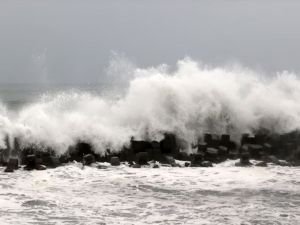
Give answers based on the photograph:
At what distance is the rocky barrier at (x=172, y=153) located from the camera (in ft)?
41.6

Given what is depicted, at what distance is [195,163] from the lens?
43.0 ft

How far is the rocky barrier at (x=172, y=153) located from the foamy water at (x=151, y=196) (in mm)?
525

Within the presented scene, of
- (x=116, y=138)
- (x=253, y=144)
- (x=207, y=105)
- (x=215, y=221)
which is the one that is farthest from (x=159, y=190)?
(x=207, y=105)

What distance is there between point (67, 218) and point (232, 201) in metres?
3.27

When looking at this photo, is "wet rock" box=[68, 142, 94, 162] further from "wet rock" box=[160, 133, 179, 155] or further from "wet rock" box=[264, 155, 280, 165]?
"wet rock" box=[264, 155, 280, 165]

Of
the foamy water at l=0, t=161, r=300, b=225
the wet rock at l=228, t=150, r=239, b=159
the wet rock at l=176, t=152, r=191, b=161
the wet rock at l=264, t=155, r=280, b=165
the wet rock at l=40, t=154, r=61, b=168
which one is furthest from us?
the wet rock at l=228, t=150, r=239, b=159

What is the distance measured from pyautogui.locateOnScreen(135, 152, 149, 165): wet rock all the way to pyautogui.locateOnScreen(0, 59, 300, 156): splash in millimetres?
1045

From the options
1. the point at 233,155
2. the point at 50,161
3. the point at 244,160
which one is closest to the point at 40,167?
the point at 50,161

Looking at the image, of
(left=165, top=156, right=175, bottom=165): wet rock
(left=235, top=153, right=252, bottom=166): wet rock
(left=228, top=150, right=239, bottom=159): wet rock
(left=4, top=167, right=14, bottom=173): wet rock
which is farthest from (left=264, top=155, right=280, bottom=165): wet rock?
(left=4, top=167, right=14, bottom=173): wet rock

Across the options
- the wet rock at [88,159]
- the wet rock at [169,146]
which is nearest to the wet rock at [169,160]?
the wet rock at [169,146]

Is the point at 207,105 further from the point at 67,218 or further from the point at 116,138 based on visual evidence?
the point at 67,218

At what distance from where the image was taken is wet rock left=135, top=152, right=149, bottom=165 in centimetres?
1305

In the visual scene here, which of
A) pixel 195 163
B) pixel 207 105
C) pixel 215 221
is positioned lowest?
pixel 215 221

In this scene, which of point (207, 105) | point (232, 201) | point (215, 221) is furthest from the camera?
point (207, 105)
